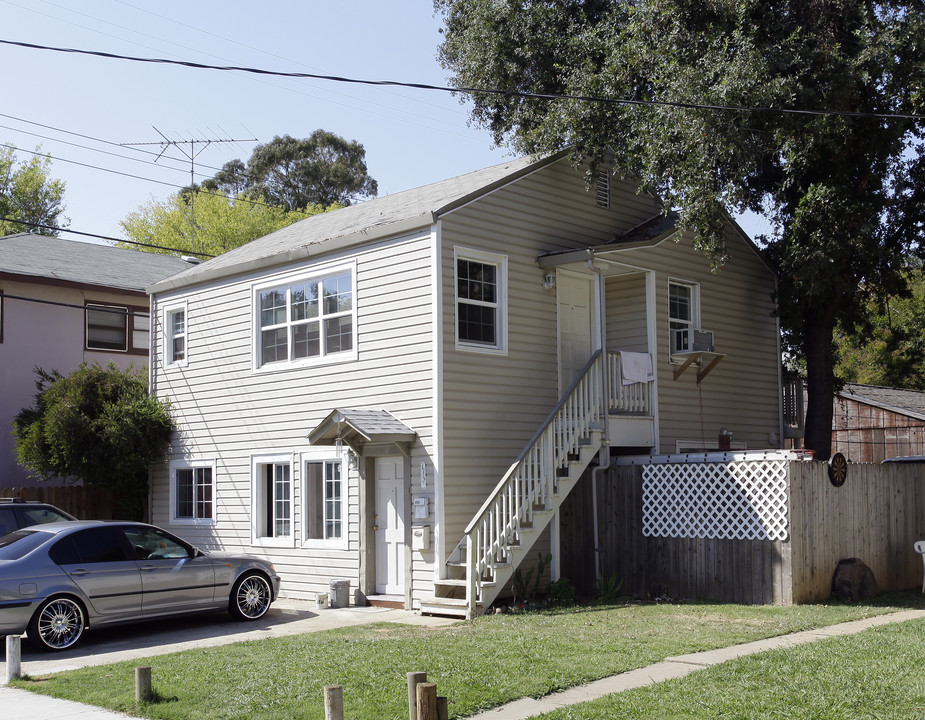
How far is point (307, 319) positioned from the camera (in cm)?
1711

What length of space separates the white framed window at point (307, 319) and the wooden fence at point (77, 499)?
554cm

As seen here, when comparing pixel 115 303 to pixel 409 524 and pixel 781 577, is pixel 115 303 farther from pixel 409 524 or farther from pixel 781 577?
pixel 781 577

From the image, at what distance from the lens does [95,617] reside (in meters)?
12.0

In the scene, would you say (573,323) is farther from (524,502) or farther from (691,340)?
(524,502)

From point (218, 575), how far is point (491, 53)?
43.9 feet

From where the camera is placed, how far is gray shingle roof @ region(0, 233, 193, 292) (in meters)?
24.4

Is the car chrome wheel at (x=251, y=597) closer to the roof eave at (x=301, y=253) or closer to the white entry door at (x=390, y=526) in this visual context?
the white entry door at (x=390, y=526)

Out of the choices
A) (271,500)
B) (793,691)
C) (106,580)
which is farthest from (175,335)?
(793,691)

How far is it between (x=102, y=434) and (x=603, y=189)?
35.5 feet

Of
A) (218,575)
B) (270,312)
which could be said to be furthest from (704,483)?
(270,312)

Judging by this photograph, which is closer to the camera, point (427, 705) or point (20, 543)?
point (427, 705)

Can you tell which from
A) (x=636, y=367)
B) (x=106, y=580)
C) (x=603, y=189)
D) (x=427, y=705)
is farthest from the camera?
(x=603, y=189)

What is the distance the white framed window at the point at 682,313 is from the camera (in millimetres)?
18000

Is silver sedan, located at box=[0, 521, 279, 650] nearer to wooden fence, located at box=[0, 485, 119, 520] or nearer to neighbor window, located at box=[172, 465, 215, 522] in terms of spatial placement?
neighbor window, located at box=[172, 465, 215, 522]
